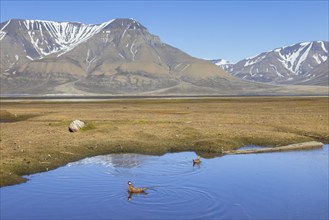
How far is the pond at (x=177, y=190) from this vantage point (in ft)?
65.3

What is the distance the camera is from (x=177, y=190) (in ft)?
77.9

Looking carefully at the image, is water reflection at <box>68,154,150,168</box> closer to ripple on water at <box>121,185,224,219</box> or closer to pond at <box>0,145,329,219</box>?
pond at <box>0,145,329,219</box>

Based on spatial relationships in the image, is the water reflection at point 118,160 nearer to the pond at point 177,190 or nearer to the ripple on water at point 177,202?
the pond at point 177,190

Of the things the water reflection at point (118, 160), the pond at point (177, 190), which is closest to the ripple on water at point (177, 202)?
the pond at point (177, 190)

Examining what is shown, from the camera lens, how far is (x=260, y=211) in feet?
65.3

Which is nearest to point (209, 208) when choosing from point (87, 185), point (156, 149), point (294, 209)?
point (294, 209)

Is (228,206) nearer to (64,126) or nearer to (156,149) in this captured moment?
(156,149)

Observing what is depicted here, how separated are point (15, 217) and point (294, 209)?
505 inches

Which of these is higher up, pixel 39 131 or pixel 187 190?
pixel 39 131

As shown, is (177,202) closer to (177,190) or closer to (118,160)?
(177,190)

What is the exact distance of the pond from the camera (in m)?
19.9

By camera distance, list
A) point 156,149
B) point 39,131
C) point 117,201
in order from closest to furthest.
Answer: point 117,201 → point 156,149 → point 39,131

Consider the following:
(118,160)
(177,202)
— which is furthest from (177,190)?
(118,160)

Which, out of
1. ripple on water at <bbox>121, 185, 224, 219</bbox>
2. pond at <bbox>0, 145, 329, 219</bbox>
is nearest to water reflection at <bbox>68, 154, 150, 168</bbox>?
pond at <bbox>0, 145, 329, 219</bbox>
